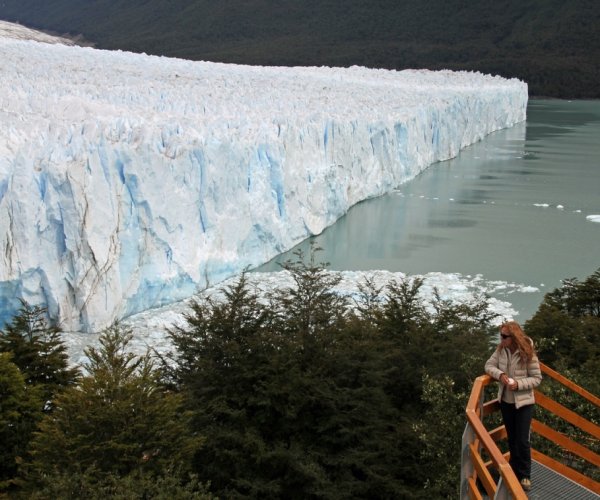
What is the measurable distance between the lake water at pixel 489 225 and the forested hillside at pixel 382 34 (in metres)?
25.2

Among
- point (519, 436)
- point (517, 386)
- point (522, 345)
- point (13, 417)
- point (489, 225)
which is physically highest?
point (522, 345)

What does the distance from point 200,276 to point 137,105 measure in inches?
155

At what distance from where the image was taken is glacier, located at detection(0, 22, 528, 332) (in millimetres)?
8000

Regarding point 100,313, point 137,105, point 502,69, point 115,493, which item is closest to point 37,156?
point 100,313

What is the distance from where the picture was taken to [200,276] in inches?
374

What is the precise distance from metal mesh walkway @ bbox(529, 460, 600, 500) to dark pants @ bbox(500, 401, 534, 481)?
6 centimetres

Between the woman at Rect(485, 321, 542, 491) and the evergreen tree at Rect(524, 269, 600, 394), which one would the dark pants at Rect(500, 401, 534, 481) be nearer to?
the woman at Rect(485, 321, 542, 491)

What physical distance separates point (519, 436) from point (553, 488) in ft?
0.66

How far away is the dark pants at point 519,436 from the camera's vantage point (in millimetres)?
2727

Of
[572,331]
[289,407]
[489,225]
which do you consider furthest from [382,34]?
[289,407]

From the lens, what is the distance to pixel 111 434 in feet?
13.9

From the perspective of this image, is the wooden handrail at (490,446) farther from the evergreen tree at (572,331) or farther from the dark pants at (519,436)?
the evergreen tree at (572,331)

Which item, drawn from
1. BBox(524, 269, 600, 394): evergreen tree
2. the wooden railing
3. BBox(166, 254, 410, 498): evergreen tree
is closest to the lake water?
BBox(524, 269, 600, 394): evergreen tree

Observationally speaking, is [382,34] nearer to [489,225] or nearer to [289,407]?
[489,225]
